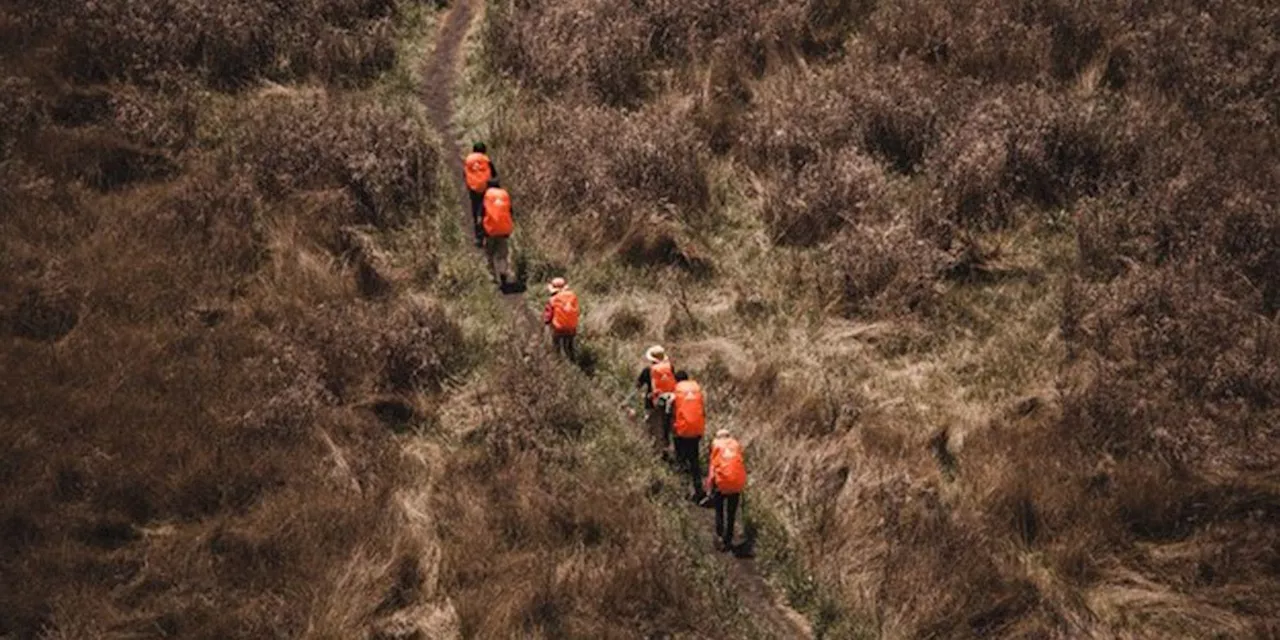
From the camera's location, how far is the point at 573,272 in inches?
599

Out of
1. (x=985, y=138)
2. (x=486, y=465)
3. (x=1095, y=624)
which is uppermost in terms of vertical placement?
(x=985, y=138)

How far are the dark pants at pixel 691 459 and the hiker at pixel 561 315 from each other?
249 centimetres

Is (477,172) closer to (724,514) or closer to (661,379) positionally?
(661,379)

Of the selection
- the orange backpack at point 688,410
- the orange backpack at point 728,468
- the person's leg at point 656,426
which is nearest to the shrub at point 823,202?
the person's leg at point 656,426

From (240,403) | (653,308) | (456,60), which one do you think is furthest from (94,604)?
(456,60)

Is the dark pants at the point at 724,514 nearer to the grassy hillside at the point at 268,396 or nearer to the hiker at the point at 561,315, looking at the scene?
the grassy hillside at the point at 268,396

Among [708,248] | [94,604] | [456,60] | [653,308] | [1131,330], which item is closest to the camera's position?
[94,604]

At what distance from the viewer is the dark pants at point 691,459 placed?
37.6ft

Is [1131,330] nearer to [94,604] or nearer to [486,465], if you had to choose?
[486,465]

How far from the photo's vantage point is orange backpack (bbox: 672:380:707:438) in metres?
11.2

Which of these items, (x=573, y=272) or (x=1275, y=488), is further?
(x=573, y=272)

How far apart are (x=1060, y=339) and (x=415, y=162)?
10604 mm

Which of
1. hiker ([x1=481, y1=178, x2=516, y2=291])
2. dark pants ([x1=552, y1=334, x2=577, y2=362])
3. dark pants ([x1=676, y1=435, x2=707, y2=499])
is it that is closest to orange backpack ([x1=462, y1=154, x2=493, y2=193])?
hiker ([x1=481, y1=178, x2=516, y2=291])

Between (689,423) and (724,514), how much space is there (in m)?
1.11
